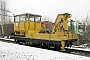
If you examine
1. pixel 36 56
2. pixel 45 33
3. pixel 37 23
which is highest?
pixel 37 23

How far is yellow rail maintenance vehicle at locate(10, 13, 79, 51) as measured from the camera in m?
11.6

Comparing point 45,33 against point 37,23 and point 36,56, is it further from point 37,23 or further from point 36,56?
point 36,56

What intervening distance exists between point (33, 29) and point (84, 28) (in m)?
5.51

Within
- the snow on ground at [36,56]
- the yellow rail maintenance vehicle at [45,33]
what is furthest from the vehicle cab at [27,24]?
the snow on ground at [36,56]

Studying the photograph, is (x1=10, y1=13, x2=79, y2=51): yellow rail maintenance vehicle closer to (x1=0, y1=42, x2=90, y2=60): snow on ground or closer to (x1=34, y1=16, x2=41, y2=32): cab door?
(x1=34, y1=16, x2=41, y2=32): cab door

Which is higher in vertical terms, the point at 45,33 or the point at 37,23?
the point at 37,23

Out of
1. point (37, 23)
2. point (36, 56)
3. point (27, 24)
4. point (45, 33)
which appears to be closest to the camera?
point (36, 56)

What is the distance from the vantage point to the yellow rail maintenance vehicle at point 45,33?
11.6 metres

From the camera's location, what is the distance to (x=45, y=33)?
12.7 m

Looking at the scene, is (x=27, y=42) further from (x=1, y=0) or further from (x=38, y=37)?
(x=1, y=0)

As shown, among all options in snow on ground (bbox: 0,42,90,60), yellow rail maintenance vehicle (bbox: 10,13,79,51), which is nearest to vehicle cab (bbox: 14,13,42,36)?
yellow rail maintenance vehicle (bbox: 10,13,79,51)

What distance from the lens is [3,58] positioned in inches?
331

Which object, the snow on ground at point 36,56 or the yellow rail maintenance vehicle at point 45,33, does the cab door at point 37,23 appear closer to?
the yellow rail maintenance vehicle at point 45,33

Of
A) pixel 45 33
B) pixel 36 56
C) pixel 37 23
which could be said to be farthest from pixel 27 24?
pixel 36 56
